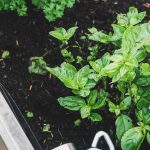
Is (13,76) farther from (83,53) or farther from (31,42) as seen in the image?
(83,53)

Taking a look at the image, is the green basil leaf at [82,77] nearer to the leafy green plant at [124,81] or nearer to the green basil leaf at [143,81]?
the leafy green plant at [124,81]

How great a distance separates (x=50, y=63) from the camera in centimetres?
322

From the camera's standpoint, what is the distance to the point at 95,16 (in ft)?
11.4

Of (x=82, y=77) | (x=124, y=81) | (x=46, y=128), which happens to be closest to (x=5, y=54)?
(x=46, y=128)

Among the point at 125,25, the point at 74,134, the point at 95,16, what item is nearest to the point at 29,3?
the point at 95,16

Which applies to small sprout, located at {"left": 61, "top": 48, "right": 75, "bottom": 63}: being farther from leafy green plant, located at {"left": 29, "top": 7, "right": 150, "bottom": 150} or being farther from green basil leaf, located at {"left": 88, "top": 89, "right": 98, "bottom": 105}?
green basil leaf, located at {"left": 88, "top": 89, "right": 98, "bottom": 105}

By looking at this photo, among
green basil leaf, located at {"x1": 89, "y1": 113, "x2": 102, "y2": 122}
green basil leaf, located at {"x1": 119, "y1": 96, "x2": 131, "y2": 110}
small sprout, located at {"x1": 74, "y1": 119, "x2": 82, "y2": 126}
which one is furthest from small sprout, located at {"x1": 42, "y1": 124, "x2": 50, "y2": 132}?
green basil leaf, located at {"x1": 119, "y1": 96, "x2": 131, "y2": 110}

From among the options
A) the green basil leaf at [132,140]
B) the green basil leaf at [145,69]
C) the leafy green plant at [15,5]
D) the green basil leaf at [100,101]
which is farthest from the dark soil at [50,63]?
the green basil leaf at [145,69]

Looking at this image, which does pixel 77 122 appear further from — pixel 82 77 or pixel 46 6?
pixel 46 6

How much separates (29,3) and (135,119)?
48.3 inches

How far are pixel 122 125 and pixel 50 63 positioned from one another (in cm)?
82

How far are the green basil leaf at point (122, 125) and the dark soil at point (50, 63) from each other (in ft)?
1.01

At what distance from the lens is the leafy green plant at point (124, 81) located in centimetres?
253

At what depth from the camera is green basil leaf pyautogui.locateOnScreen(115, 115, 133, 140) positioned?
2631 mm
